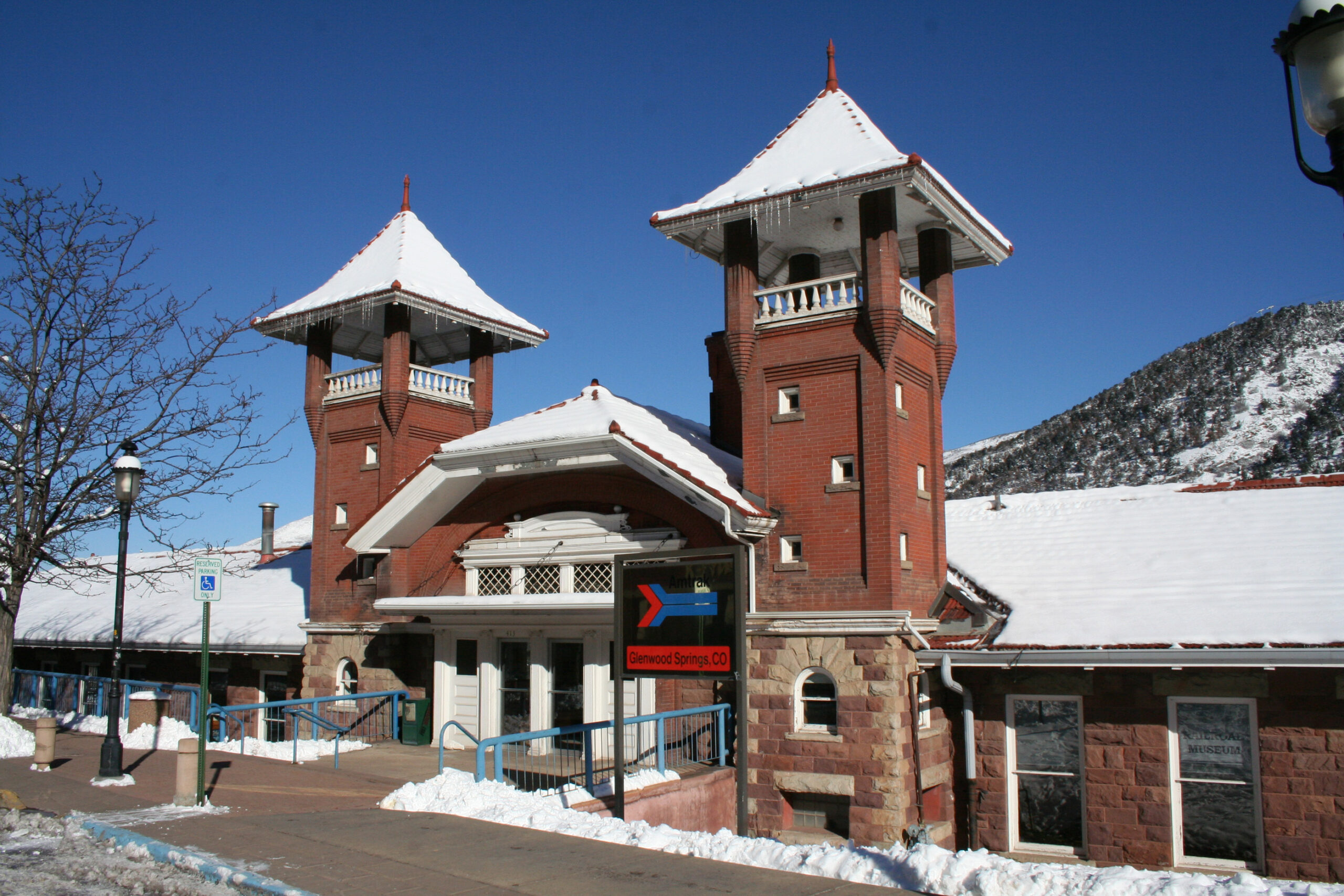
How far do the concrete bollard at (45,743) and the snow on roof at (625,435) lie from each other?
725 centimetres

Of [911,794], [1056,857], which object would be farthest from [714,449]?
[1056,857]

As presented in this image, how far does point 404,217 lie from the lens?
80.1 feet

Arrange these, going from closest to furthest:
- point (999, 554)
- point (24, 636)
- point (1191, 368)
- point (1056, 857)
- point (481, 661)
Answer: point (1056, 857)
point (999, 554)
point (481, 661)
point (24, 636)
point (1191, 368)

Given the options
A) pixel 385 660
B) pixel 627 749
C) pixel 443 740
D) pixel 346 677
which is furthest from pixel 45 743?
pixel 627 749

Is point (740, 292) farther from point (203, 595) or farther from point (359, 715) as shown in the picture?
point (359, 715)

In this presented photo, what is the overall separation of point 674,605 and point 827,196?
7289 millimetres

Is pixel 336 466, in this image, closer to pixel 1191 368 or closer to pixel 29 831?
pixel 29 831

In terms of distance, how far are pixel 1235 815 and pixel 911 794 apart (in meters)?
4.07

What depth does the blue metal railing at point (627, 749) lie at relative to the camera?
14.4 metres

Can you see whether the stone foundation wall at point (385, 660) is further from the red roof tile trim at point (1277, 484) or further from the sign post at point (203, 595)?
the red roof tile trim at point (1277, 484)

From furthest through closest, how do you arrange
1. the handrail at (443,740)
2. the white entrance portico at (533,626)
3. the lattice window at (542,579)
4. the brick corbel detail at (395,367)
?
the brick corbel detail at (395,367), the lattice window at (542,579), the white entrance portico at (533,626), the handrail at (443,740)

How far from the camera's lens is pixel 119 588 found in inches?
597

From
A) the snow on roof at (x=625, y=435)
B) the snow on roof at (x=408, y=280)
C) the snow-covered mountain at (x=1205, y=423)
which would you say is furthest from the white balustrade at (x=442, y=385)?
the snow-covered mountain at (x=1205, y=423)

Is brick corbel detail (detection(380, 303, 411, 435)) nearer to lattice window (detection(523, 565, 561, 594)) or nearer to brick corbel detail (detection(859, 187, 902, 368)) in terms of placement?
lattice window (detection(523, 565, 561, 594))
